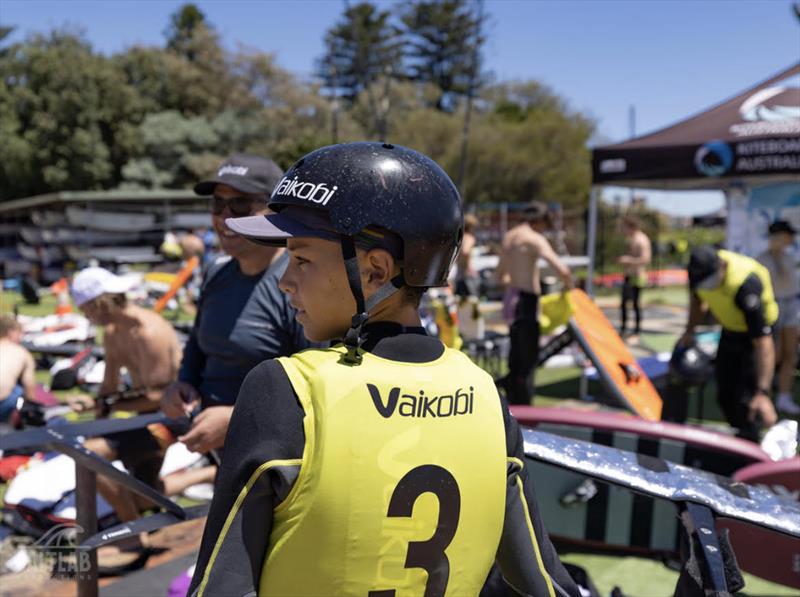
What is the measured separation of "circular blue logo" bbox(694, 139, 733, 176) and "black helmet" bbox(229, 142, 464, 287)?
778cm

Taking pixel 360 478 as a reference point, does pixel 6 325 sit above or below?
below

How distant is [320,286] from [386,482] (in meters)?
0.39

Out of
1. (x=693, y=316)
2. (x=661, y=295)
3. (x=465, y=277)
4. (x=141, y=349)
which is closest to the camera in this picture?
(x=141, y=349)

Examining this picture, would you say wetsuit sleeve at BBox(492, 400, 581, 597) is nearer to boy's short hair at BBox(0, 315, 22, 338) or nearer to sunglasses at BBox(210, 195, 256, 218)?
sunglasses at BBox(210, 195, 256, 218)

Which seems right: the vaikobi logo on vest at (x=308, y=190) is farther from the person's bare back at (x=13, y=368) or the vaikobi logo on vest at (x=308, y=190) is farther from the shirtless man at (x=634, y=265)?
the shirtless man at (x=634, y=265)

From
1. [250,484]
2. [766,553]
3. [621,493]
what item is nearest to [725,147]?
[621,493]

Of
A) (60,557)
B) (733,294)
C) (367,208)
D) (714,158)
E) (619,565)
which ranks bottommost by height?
(619,565)

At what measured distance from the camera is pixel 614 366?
5758 millimetres

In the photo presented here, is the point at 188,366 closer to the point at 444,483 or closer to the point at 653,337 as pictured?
the point at 444,483

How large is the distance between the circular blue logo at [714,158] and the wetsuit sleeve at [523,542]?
782 centimetres

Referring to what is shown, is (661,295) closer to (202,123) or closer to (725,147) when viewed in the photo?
(725,147)

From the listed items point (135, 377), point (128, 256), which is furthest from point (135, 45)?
point (135, 377)

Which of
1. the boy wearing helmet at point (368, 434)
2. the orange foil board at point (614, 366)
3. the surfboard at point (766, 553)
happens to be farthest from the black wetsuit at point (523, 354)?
the boy wearing helmet at point (368, 434)

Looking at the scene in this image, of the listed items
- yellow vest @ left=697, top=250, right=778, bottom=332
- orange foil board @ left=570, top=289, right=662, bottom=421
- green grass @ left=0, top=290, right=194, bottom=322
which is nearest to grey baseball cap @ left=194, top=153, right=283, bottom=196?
orange foil board @ left=570, top=289, right=662, bottom=421
